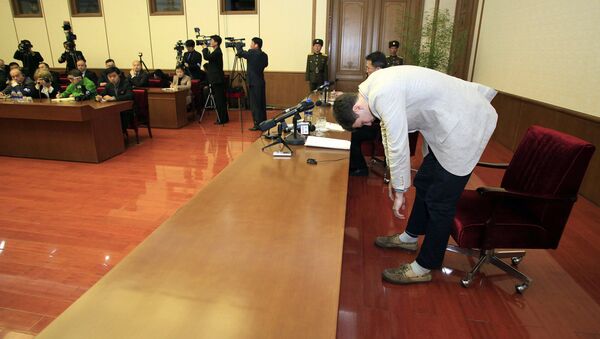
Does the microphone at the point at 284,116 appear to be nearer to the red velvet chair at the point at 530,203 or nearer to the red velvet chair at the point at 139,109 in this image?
the red velvet chair at the point at 530,203

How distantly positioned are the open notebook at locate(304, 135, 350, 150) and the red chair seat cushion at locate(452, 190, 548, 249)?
0.85 meters

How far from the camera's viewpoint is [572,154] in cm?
167

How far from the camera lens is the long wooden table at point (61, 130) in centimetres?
400

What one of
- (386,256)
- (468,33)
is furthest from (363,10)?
(386,256)

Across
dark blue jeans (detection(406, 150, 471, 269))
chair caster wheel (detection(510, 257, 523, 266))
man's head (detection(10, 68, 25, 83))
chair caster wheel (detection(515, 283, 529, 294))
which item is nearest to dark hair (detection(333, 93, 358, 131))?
dark blue jeans (detection(406, 150, 471, 269))

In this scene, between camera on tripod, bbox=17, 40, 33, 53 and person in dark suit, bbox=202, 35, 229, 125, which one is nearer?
person in dark suit, bbox=202, 35, 229, 125

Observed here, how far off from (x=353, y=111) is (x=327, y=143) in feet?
2.67

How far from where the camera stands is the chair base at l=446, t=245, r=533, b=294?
2012 mm

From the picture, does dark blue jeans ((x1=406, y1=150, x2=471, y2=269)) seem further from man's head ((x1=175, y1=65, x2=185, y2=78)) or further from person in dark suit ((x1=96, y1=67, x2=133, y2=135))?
man's head ((x1=175, y1=65, x2=185, y2=78))

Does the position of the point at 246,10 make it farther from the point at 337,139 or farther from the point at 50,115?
the point at 337,139

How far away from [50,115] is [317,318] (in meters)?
4.42

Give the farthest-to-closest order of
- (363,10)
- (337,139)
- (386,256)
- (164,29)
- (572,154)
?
(164,29), (363,10), (337,139), (386,256), (572,154)

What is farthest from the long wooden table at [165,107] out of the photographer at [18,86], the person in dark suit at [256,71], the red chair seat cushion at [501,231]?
the red chair seat cushion at [501,231]

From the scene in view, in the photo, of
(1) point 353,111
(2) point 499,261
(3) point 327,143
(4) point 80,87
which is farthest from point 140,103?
(2) point 499,261
